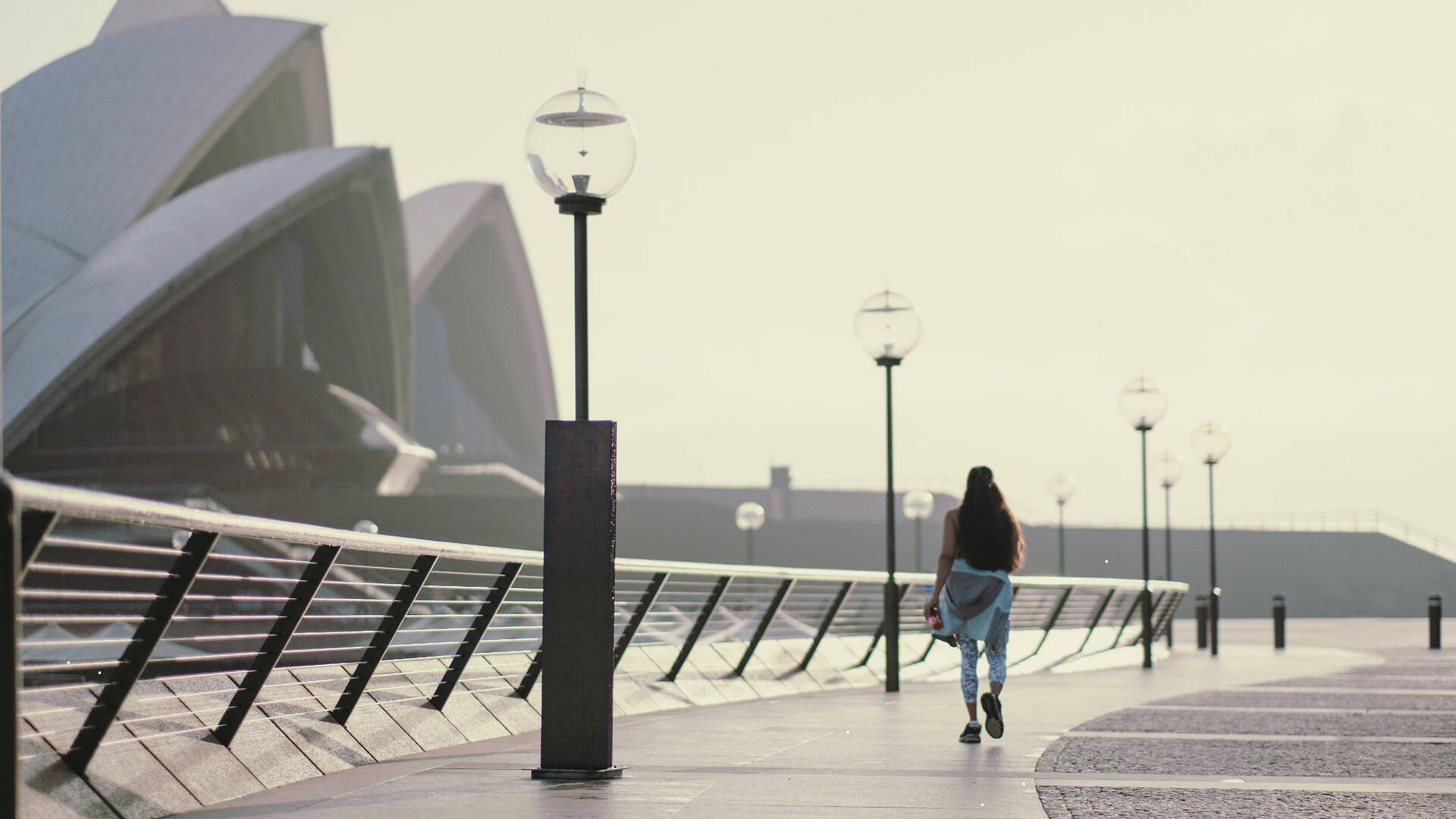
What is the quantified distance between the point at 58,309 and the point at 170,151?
6.21 metres

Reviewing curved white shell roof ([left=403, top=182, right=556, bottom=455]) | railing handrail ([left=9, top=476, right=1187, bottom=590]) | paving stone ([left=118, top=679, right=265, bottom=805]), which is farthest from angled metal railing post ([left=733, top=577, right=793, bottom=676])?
curved white shell roof ([left=403, top=182, right=556, bottom=455])

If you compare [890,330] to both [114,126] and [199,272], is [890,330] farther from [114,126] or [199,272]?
[114,126]

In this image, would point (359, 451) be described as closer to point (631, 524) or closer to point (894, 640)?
point (631, 524)

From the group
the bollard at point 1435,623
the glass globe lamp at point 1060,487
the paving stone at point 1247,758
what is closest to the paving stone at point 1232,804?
the paving stone at point 1247,758

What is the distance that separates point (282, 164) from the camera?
37.9 m

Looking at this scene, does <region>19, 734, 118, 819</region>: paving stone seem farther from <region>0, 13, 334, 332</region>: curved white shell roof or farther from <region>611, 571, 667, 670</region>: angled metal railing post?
<region>0, 13, 334, 332</region>: curved white shell roof

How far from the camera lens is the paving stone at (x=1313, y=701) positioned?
9.98 meters

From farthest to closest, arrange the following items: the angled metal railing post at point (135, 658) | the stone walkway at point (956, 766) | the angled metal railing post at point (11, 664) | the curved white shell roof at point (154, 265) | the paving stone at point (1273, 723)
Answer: the curved white shell roof at point (154, 265)
the paving stone at point (1273, 723)
the stone walkway at point (956, 766)
the angled metal railing post at point (135, 658)
the angled metal railing post at point (11, 664)

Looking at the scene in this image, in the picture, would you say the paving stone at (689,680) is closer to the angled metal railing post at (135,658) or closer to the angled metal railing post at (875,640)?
the angled metal railing post at (875,640)

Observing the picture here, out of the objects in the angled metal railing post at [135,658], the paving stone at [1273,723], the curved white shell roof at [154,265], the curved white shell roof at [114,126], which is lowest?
the paving stone at [1273,723]

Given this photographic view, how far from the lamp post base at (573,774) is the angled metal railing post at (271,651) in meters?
0.99

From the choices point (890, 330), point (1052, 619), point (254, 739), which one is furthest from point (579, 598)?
point (1052, 619)

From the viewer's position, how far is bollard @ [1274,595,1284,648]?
20953 millimetres

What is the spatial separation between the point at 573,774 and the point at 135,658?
168cm
